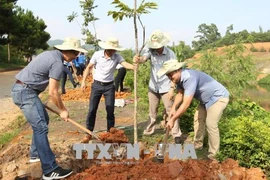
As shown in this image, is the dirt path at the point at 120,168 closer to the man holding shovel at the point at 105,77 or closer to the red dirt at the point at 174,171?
the red dirt at the point at 174,171

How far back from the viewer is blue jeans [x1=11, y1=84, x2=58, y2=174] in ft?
13.1

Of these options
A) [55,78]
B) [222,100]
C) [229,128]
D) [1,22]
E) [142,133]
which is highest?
[1,22]

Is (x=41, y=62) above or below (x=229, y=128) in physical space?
above

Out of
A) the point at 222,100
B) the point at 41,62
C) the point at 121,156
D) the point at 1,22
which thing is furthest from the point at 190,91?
the point at 1,22

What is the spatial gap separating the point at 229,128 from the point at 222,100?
0.52 m

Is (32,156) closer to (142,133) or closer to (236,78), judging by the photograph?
(142,133)

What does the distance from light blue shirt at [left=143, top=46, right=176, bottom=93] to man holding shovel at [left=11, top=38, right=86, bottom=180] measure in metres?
1.76

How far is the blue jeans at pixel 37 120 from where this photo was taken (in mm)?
3994

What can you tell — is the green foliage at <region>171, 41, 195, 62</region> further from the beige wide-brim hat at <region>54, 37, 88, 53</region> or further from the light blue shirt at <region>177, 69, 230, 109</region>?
the beige wide-brim hat at <region>54, 37, 88, 53</region>

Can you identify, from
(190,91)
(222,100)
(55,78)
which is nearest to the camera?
(55,78)

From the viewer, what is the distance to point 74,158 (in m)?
4.88

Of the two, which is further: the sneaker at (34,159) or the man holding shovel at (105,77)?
the man holding shovel at (105,77)

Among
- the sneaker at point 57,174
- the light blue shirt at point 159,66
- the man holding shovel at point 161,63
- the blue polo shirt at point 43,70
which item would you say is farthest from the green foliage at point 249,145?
the blue polo shirt at point 43,70

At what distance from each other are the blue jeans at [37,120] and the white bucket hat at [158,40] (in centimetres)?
205
